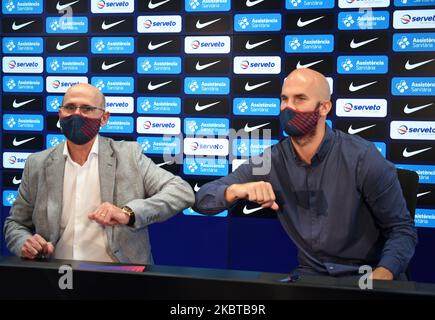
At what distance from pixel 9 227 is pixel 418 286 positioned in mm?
1526

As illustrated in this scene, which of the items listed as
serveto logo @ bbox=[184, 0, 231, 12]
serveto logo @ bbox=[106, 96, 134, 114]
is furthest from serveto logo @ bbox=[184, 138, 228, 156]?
serveto logo @ bbox=[184, 0, 231, 12]

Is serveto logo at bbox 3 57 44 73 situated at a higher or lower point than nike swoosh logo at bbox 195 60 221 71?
higher

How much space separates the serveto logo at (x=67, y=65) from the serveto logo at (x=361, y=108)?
1911 millimetres

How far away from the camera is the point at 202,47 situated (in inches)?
138

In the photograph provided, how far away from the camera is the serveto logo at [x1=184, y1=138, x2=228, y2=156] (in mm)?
3500

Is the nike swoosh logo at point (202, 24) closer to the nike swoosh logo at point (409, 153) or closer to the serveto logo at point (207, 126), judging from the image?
the serveto logo at point (207, 126)

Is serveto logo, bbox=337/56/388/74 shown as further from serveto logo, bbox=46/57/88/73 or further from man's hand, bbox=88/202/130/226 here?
man's hand, bbox=88/202/130/226

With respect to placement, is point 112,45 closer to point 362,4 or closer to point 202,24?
point 202,24

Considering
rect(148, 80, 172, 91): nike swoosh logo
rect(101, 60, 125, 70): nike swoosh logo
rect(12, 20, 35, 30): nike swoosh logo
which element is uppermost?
rect(12, 20, 35, 30): nike swoosh logo

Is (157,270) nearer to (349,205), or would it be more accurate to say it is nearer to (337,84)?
(349,205)

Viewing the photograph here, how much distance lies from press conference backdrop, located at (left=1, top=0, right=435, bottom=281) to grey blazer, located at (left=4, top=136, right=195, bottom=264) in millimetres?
1542

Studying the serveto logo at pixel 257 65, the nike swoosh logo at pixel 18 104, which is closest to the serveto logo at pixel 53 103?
the nike swoosh logo at pixel 18 104

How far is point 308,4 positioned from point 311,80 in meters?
1.67
